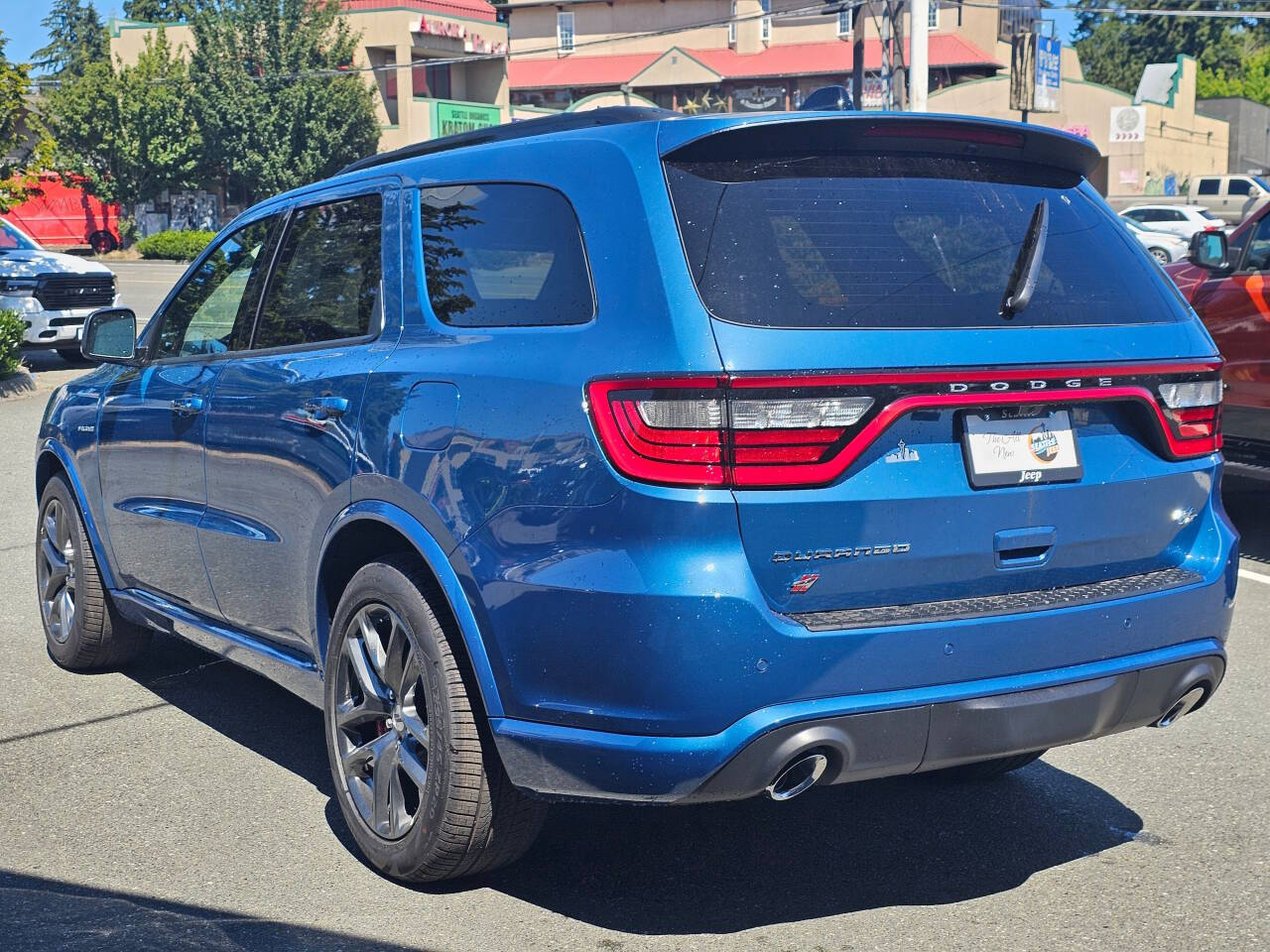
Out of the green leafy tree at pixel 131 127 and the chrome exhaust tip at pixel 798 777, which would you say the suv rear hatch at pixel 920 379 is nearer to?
the chrome exhaust tip at pixel 798 777

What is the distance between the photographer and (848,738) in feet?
10.9

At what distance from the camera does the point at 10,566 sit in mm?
8266

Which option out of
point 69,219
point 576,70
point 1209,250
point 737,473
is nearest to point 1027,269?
point 737,473

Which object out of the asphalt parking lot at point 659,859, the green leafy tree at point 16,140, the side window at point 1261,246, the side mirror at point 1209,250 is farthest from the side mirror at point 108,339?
the green leafy tree at point 16,140

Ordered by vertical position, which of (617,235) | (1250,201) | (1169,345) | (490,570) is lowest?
(1250,201)

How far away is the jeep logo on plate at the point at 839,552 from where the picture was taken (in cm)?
328

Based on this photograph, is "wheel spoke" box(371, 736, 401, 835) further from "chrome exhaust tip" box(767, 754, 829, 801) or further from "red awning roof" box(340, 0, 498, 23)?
"red awning roof" box(340, 0, 498, 23)

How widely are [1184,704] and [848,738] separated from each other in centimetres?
107

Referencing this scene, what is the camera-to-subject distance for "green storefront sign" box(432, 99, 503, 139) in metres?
59.9

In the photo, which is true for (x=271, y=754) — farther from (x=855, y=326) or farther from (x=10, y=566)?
(x=10, y=566)

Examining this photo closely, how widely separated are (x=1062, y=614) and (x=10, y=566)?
6414 mm

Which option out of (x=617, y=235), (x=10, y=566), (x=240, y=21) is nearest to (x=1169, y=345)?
(x=617, y=235)

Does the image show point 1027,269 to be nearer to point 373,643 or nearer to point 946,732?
point 946,732

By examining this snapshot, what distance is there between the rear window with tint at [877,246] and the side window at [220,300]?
6.53 feet
